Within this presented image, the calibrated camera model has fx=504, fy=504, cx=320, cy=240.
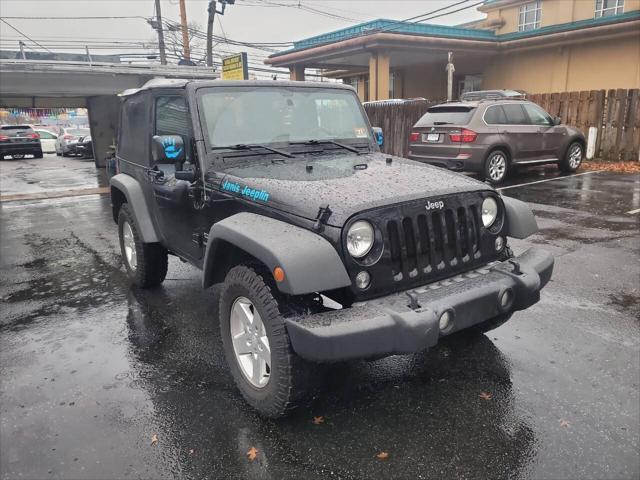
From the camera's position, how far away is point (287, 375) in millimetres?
2689

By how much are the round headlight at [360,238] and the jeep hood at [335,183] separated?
0.08m

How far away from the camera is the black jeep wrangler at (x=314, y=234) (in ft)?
8.42

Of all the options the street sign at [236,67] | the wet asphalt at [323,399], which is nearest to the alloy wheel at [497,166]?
the wet asphalt at [323,399]

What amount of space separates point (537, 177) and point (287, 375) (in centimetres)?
1147

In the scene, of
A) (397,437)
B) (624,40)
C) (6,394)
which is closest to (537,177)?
(624,40)

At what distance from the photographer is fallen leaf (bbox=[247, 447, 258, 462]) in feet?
8.75

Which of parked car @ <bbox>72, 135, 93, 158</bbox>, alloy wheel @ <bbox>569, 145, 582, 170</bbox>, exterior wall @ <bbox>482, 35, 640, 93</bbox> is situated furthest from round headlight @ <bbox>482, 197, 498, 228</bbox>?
parked car @ <bbox>72, 135, 93, 158</bbox>

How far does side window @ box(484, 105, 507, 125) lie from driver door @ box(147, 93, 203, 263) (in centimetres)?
849

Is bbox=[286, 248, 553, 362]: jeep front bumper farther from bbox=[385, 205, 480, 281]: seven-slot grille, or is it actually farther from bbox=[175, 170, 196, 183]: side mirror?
bbox=[175, 170, 196, 183]: side mirror

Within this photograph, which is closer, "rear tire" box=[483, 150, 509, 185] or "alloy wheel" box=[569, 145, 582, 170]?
"rear tire" box=[483, 150, 509, 185]

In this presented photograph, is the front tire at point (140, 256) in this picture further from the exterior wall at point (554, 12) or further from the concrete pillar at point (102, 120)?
the exterior wall at point (554, 12)

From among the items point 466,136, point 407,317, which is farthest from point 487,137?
point 407,317

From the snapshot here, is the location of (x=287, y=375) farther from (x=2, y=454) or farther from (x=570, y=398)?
(x=570, y=398)

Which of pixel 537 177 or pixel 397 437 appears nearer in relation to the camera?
pixel 397 437
